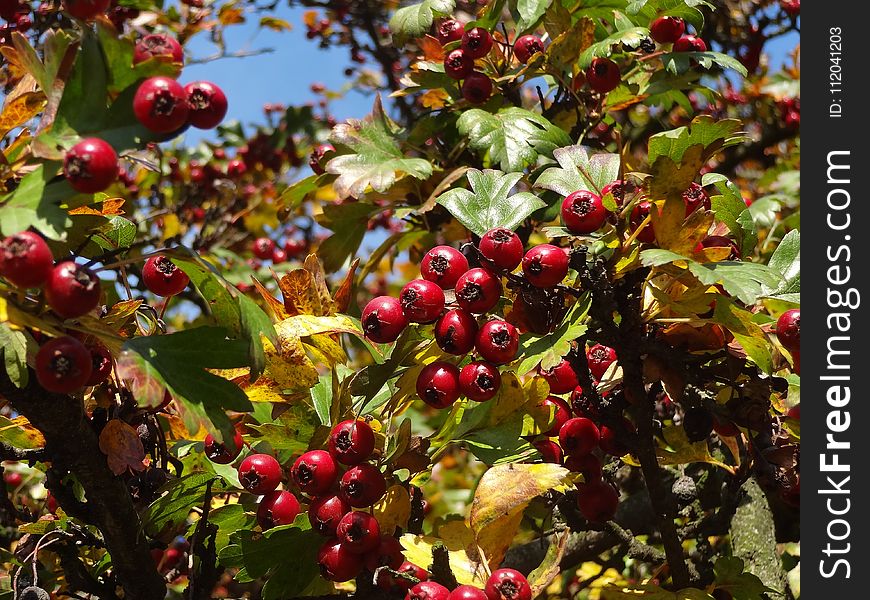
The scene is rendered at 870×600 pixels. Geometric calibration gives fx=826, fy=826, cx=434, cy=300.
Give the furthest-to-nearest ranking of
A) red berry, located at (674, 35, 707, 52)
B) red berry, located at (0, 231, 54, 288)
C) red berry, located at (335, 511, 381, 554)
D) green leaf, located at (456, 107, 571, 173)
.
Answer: red berry, located at (674, 35, 707, 52)
green leaf, located at (456, 107, 571, 173)
red berry, located at (335, 511, 381, 554)
red berry, located at (0, 231, 54, 288)

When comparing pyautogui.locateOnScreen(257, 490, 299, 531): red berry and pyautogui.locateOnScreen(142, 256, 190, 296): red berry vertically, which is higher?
pyautogui.locateOnScreen(142, 256, 190, 296): red berry

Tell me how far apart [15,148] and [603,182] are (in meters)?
1.08

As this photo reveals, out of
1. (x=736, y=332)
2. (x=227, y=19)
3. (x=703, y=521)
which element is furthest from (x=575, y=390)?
(x=227, y=19)

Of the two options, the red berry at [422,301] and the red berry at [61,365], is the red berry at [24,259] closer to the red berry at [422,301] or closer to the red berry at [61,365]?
the red berry at [61,365]

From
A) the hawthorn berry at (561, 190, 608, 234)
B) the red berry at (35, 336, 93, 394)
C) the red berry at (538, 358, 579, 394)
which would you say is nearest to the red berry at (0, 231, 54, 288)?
the red berry at (35, 336, 93, 394)

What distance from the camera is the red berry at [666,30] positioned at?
7.25 ft

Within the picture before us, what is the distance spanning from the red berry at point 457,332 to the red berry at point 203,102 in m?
0.56

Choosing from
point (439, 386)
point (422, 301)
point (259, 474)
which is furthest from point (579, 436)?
point (259, 474)

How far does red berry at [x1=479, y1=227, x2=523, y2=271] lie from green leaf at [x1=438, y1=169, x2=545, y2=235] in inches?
4.0

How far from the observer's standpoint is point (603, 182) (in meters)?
1.70

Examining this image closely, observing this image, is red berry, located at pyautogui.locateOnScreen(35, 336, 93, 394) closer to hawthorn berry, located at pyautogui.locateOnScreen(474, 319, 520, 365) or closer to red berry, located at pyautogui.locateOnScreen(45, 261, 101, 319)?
red berry, located at pyautogui.locateOnScreen(45, 261, 101, 319)

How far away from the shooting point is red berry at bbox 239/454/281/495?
1574 mm

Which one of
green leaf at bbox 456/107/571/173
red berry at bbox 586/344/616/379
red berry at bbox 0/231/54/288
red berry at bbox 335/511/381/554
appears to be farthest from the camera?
green leaf at bbox 456/107/571/173

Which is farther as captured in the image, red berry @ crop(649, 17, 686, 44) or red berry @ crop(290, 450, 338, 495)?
red berry @ crop(649, 17, 686, 44)
